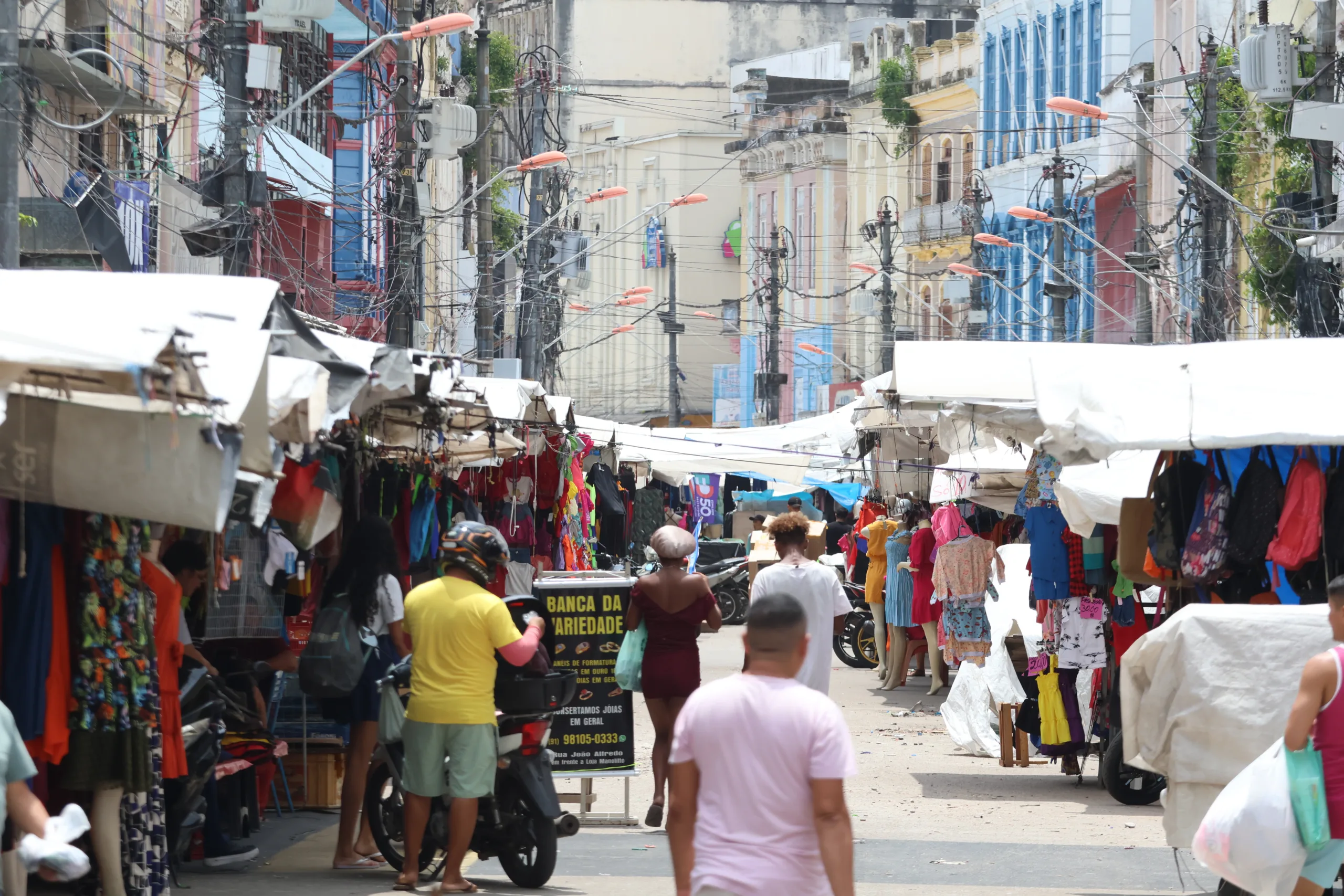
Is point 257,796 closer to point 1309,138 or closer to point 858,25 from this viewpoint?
point 1309,138

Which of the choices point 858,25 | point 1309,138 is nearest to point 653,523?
point 1309,138

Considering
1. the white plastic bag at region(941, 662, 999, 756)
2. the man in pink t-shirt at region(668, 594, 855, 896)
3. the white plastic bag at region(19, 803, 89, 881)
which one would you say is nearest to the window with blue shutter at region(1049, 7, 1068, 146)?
the white plastic bag at region(941, 662, 999, 756)

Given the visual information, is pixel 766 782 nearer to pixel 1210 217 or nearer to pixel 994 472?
A: pixel 994 472

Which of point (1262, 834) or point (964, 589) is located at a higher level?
point (964, 589)

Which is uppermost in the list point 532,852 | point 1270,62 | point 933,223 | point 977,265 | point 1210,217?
point 933,223

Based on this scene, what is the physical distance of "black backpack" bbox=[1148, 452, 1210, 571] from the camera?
10.6m

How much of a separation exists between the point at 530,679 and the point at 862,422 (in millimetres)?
9360

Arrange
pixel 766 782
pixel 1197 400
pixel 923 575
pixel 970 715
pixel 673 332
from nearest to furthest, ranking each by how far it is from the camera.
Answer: pixel 766 782 < pixel 1197 400 < pixel 970 715 < pixel 923 575 < pixel 673 332

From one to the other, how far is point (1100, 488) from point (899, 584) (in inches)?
360

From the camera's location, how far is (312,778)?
41.4 ft

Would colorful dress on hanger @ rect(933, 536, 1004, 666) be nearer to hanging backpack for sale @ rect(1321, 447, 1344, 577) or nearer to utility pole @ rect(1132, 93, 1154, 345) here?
hanging backpack for sale @ rect(1321, 447, 1344, 577)

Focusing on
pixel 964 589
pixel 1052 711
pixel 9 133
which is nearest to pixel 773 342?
pixel 964 589

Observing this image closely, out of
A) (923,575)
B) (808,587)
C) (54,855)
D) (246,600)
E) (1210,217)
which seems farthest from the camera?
(1210,217)

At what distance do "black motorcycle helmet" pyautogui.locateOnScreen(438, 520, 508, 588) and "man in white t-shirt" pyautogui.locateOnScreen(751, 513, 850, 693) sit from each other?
183 cm
